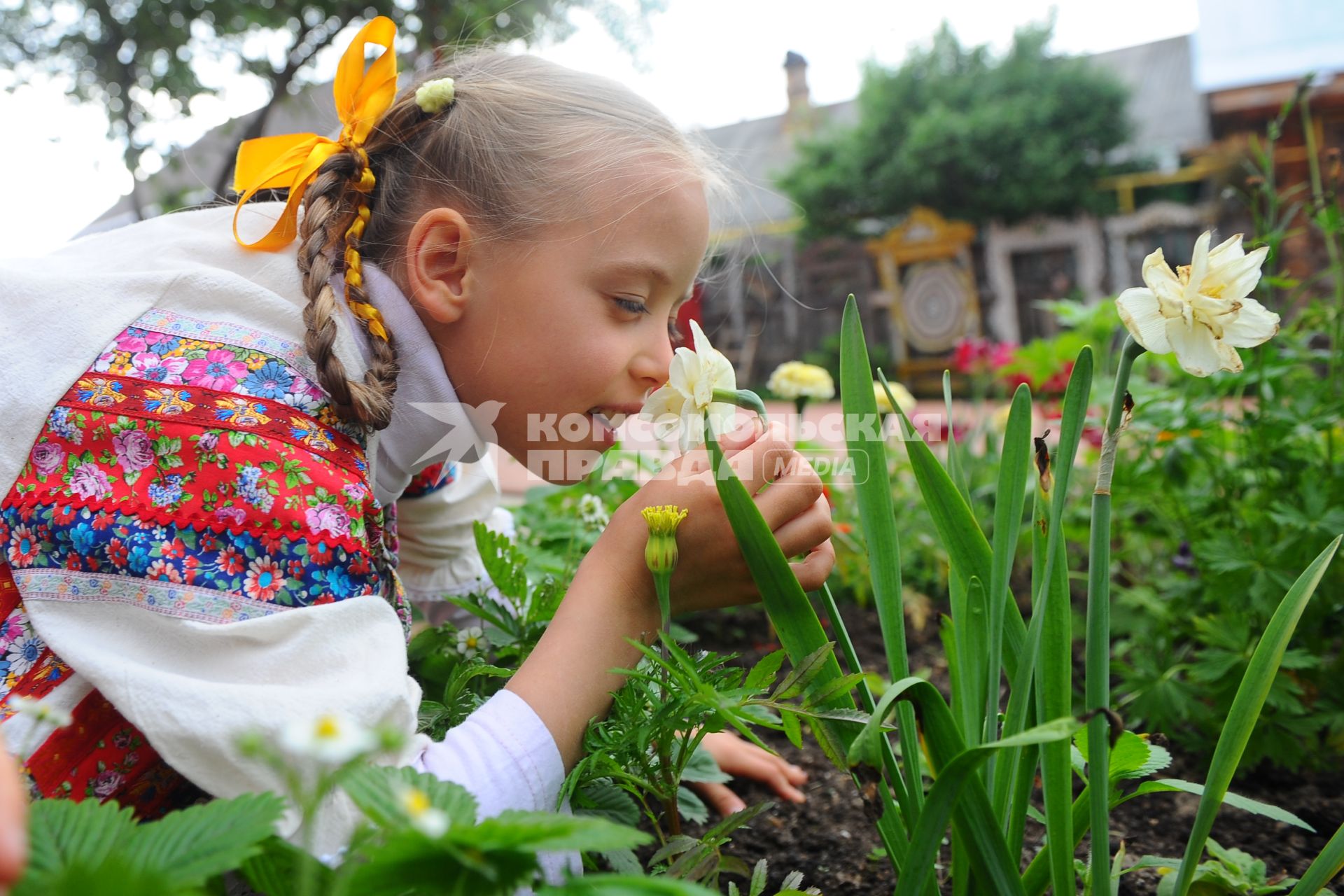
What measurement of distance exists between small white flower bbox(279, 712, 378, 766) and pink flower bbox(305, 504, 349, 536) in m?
0.45

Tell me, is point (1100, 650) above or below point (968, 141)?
below

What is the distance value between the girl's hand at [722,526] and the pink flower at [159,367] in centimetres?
41

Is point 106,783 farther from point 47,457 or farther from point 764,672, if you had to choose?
point 764,672

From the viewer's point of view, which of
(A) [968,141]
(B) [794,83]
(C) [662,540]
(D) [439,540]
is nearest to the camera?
(C) [662,540]

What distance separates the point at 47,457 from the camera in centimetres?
81

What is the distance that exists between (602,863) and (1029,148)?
43.1 feet

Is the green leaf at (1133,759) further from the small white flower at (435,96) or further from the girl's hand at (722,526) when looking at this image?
the small white flower at (435,96)

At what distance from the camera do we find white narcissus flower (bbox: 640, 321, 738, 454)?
79 centimetres

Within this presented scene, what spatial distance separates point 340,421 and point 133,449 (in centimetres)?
17

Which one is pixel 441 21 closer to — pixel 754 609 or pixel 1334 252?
pixel 754 609

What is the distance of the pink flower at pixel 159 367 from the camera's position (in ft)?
2.72

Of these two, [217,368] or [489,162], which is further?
[489,162]

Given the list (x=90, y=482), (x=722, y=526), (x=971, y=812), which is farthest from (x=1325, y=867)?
(x=90, y=482)

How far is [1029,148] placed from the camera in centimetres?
1230
